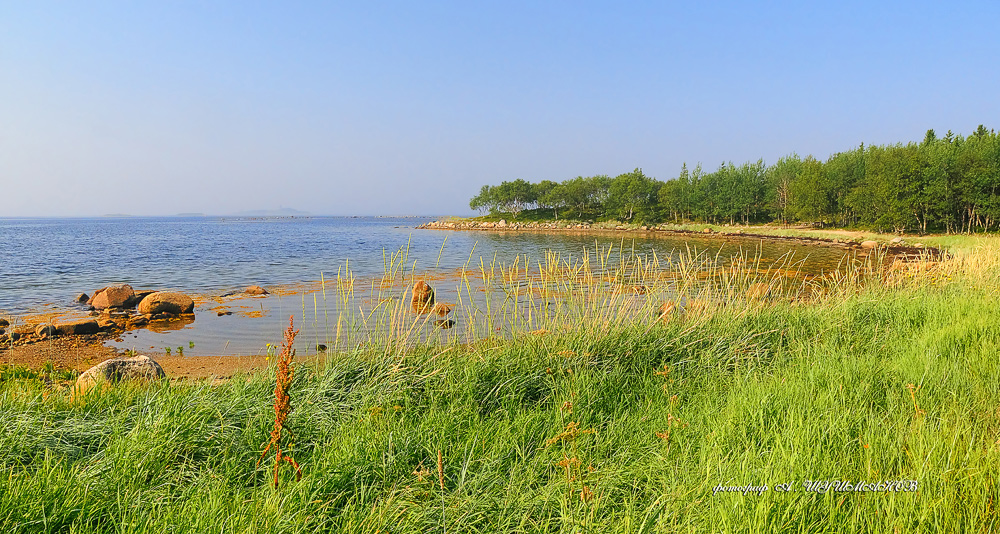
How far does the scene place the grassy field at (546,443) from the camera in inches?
92.1

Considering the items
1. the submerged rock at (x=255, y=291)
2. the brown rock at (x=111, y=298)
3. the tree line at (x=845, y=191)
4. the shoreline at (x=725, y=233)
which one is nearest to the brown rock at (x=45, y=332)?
the brown rock at (x=111, y=298)

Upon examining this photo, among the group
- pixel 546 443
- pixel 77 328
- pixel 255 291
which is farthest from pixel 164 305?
pixel 546 443

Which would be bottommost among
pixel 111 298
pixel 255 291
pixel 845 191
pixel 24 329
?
pixel 24 329

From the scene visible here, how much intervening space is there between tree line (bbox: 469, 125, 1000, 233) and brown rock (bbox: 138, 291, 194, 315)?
52317 mm

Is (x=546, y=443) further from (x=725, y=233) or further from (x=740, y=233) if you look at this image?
(x=740, y=233)

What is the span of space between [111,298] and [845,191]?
67.5 metres

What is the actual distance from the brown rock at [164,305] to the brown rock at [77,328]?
1.91m

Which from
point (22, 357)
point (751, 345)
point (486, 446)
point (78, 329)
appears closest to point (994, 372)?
point (751, 345)

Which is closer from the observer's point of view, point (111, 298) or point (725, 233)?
point (111, 298)

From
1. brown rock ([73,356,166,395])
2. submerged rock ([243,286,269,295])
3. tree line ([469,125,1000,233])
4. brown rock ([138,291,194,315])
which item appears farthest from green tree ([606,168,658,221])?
brown rock ([73,356,166,395])

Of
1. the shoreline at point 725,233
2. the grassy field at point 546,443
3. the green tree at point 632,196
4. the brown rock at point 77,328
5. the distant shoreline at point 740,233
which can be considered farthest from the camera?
the green tree at point 632,196

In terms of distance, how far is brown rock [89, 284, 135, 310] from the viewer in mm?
15438

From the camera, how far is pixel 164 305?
47.9 feet

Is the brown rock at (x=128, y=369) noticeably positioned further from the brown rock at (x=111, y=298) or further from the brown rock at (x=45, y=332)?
the brown rock at (x=111, y=298)
